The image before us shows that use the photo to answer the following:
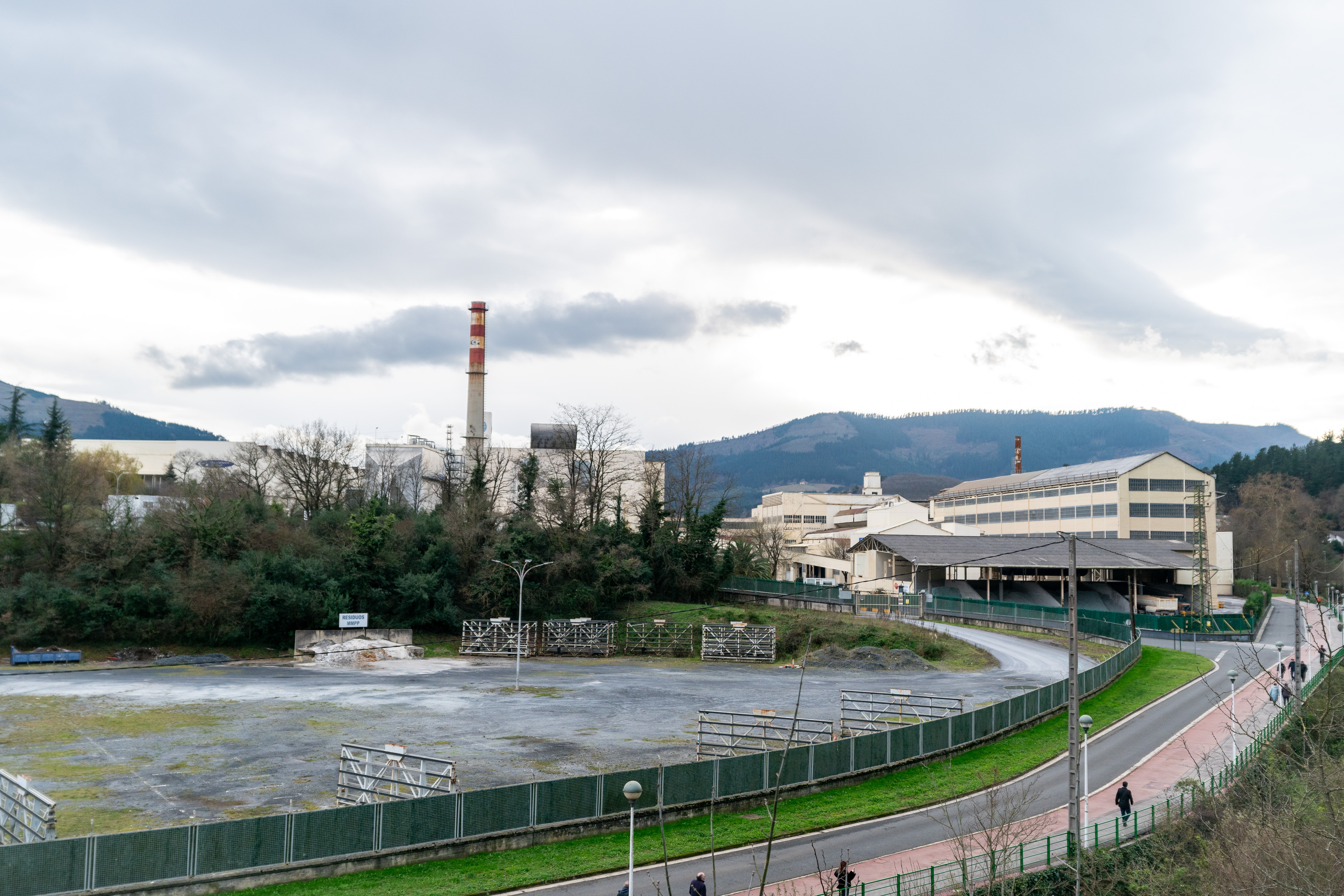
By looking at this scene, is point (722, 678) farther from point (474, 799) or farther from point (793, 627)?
point (474, 799)

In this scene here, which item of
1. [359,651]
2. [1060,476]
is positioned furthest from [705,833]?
[1060,476]

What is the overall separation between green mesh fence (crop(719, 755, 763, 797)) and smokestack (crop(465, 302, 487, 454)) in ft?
235

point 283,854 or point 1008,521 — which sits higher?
point 1008,521

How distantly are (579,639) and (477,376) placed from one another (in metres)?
36.8

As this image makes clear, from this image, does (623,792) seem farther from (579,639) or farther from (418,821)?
(579,639)

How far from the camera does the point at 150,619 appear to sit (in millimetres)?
64500

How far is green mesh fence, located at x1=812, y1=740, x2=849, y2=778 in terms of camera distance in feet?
97.4

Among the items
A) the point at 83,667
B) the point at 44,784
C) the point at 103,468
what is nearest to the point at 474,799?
the point at 44,784

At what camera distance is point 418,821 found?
75.4 ft

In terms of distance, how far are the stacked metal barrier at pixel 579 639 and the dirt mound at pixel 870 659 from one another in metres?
16.8

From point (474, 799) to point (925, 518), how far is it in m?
113

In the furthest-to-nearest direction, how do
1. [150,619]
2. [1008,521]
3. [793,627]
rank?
[1008,521], [793,627], [150,619]

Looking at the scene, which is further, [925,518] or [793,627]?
[925,518]

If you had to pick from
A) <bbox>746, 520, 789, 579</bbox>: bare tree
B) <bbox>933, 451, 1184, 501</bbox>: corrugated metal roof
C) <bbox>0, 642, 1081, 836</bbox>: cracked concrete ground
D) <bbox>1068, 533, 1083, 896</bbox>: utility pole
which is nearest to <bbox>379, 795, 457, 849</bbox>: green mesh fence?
<bbox>0, 642, 1081, 836</bbox>: cracked concrete ground
